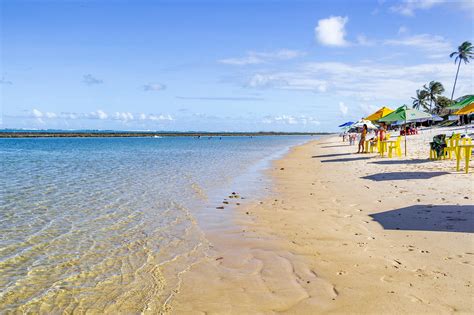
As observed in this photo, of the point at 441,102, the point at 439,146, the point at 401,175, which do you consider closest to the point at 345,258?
the point at 401,175

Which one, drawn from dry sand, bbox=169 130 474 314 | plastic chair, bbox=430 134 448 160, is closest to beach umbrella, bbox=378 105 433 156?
plastic chair, bbox=430 134 448 160

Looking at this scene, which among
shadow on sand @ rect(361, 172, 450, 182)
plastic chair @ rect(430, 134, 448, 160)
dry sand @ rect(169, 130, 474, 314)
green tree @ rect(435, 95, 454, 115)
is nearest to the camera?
dry sand @ rect(169, 130, 474, 314)

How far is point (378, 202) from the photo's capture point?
29.0 feet

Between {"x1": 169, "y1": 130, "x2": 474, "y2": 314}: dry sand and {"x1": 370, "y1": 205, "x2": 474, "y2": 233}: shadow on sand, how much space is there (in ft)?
0.05

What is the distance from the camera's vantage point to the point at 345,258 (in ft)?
17.4

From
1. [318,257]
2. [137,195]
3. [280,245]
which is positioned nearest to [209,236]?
[280,245]

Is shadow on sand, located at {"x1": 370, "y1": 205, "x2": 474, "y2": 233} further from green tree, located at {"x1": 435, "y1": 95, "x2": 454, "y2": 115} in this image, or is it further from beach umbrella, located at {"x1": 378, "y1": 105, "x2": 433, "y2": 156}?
green tree, located at {"x1": 435, "y1": 95, "x2": 454, "y2": 115}

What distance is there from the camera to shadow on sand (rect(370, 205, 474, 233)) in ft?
20.7

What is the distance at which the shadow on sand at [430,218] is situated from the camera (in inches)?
249

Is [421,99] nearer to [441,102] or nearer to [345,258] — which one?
[441,102]

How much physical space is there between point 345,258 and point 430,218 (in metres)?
2.55

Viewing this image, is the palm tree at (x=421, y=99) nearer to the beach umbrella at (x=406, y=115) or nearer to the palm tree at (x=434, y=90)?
the palm tree at (x=434, y=90)

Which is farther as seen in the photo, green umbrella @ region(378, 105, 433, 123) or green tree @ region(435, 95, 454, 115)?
green tree @ region(435, 95, 454, 115)

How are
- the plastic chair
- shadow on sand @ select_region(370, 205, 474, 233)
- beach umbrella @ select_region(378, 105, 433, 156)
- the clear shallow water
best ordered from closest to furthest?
the clear shallow water < shadow on sand @ select_region(370, 205, 474, 233) < the plastic chair < beach umbrella @ select_region(378, 105, 433, 156)
